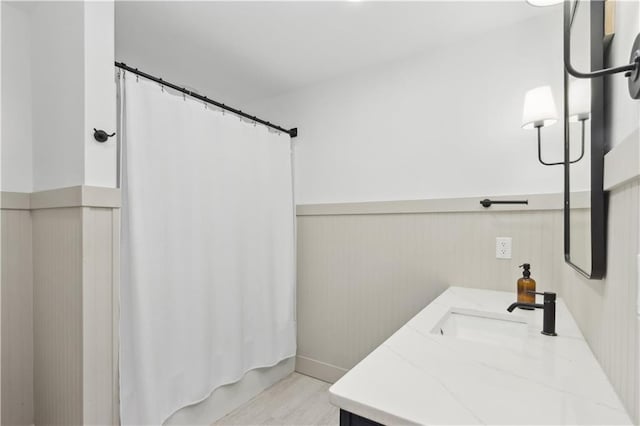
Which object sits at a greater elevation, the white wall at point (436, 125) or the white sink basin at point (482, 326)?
the white wall at point (436, 125)

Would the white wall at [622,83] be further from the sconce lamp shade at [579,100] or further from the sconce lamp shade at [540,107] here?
the sconce lamp shade at [540,107]

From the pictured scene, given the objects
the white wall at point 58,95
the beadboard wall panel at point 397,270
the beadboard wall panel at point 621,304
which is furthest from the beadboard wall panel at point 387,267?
the white wall at point 58,95

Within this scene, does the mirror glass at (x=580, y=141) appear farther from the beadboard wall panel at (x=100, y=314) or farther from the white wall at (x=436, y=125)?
the beadboard wall panel at (x=100, y=314)

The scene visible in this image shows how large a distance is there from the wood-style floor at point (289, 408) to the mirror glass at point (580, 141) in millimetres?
1604

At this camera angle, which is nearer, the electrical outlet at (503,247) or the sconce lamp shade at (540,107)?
the sconce lamp shade at (540,107)

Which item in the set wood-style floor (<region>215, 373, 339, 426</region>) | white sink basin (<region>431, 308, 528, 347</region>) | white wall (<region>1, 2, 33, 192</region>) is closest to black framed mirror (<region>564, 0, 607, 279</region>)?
white sink basin (<region>431, 308, 528, 347</region>)

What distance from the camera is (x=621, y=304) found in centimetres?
68

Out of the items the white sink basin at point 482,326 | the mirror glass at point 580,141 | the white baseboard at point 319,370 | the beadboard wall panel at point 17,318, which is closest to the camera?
the mirror glass at point 580,141

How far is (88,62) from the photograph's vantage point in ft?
4.53

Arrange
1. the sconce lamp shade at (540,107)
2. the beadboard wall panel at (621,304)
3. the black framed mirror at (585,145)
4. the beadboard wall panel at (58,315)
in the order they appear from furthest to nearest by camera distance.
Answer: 1. the sconce lamp shade at (540,107)
2. the beadboard wall panel at (58,315)
3. the black framed mirror at (585,145)
4. the beadboard wall panel at (621,304)

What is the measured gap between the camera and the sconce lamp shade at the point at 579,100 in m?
0.93

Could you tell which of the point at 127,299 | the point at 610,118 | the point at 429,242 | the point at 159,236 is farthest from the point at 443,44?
the point at 127,299

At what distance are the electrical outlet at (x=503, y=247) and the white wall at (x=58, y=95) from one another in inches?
77.1

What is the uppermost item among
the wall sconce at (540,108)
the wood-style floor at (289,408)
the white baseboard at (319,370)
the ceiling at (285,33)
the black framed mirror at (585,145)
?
the ceiling at (285,33)
